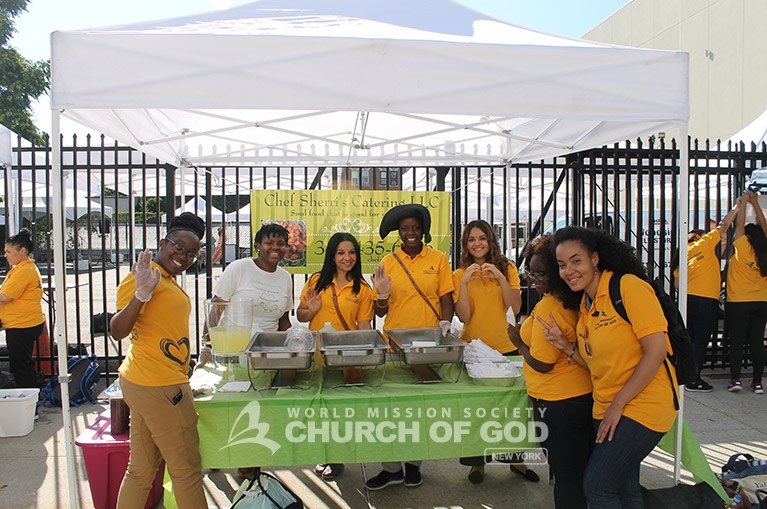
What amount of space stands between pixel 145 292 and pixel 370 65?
1.41 meters

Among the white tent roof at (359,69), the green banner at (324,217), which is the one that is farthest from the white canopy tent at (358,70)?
the green banner at (324,217)

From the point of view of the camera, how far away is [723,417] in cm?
427

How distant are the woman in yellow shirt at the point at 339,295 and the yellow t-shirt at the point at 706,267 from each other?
359 cm

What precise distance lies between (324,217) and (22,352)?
2930mm

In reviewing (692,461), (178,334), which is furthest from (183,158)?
(692,461)

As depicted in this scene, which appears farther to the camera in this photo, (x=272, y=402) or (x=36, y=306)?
(x=36, y=306)

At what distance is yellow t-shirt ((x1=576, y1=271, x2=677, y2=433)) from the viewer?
6.27 ft

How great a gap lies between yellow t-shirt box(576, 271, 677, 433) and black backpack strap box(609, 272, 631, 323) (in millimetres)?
12

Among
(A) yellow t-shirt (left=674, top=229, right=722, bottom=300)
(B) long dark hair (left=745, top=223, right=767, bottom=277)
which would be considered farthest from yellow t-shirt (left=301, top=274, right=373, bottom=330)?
(B) long dark hair (left=745, top=223, right=767, bottom=277)

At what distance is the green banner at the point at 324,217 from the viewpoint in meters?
4.73

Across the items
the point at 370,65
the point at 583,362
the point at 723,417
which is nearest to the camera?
the point at 583,362

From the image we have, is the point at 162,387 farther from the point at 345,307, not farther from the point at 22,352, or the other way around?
the point at 22,352

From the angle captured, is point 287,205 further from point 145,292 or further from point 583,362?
point 583,362

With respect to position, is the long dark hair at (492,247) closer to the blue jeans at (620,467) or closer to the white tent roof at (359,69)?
the white tent roof at (359,69)
